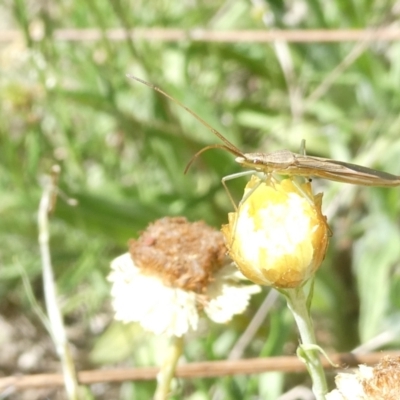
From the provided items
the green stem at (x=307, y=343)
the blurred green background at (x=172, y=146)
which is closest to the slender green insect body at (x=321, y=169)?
the green stem at (x=307, y=343)

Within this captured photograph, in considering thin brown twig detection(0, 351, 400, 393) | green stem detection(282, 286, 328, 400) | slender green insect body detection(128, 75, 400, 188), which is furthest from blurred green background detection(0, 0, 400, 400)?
green stem detection(282, 286, 328, 400)

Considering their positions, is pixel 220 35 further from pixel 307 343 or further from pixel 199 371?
pixel 307 343

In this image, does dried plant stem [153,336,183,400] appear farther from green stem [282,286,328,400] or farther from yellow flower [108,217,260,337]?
green stem [282,286,328,400]

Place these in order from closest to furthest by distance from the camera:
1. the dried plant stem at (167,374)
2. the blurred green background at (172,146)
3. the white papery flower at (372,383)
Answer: the white papery flower at (372,383) < the dried plant stem at (167,374) < the blurred green background at (172,146)

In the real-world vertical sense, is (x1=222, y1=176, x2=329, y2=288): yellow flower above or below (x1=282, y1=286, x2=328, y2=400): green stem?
above

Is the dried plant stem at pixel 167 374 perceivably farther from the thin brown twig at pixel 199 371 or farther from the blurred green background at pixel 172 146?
the blurred green background at pixel 172 146

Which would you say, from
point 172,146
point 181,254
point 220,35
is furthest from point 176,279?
point 220,35

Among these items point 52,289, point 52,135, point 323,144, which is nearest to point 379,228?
point 323,144
